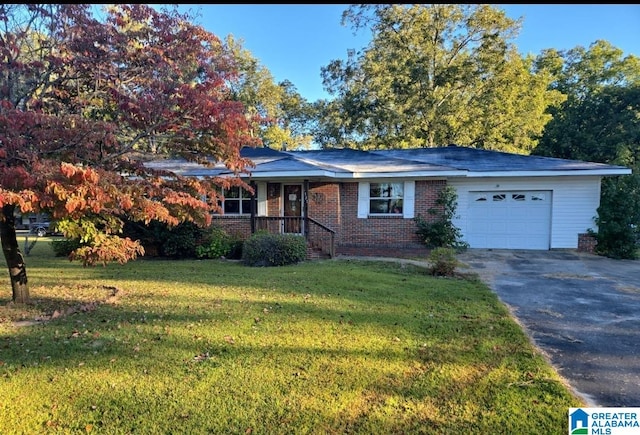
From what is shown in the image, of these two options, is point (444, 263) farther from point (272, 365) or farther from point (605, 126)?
point (605, 126)

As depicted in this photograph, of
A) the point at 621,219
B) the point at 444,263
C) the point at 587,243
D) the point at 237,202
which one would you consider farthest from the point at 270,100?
the point at 444,263

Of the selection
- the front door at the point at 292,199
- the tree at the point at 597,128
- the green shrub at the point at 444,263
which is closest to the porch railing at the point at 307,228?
the front door at the point at 292,199

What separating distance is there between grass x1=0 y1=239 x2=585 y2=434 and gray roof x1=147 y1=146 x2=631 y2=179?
628 centimetres

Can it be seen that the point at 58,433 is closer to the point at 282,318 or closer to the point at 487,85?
the point at 282,318

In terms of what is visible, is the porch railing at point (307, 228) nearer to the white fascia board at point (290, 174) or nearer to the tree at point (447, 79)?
the white fascia board at point (290, 174)

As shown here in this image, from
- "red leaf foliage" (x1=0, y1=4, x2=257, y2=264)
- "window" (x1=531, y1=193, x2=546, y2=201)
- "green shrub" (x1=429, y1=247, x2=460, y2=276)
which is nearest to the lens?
"red leaf foliage" (x1=0, y1=4, x2=257, y2=264)

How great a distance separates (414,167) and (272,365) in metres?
10.7

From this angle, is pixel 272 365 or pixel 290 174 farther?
pixel 290 174

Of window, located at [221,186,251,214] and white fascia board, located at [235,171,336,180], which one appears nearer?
white fascia board, located at [235,171,336,180]

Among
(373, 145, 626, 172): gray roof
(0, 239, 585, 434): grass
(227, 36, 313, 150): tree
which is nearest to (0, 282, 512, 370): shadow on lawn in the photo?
(0, 239, 585, 434): grass

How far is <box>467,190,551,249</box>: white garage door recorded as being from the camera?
13812 mm

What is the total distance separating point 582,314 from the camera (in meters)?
5.98

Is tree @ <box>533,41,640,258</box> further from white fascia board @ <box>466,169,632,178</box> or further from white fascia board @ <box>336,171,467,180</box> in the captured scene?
white fascia board @ <box>336,171,467,180</box>

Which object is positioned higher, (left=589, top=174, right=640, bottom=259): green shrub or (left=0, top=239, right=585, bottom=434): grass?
(left=589, top=174, right=640, bottom=259): green shrub
